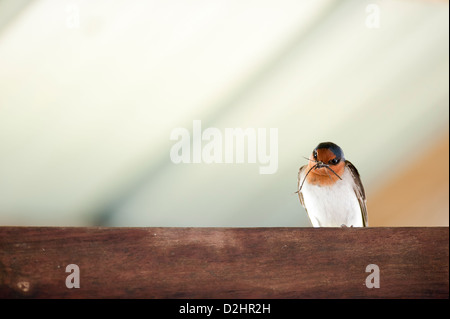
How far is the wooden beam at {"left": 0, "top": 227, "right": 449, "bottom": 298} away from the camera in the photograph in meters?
0.88

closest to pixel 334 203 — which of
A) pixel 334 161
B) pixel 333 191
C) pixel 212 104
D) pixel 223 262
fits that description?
pixel 333 191

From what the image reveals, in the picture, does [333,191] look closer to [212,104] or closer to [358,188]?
[358,188]

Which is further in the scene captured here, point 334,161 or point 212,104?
point 212,104

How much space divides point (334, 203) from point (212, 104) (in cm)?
48

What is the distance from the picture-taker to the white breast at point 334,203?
150 cm

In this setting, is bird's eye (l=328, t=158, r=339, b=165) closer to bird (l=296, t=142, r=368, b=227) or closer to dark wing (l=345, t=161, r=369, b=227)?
bird (l=296, t=142, r=368, b=227)

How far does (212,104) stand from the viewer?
5.66ft

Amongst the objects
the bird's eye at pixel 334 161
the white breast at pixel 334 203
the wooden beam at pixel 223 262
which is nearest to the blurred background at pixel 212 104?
the white breast at pixel 334 203

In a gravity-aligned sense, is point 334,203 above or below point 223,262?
above

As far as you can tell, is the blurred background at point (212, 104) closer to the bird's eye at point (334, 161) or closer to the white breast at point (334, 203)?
the white breast at point (334, 203)

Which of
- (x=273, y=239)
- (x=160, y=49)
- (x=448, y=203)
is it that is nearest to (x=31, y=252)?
(x=273, y=239)

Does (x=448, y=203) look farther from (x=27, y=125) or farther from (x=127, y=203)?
(x=27, y=125)

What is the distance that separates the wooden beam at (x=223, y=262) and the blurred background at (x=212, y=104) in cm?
74

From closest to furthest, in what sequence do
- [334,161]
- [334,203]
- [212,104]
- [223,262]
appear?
[223,262]
[334,161]
[334,203]
[212,104]
